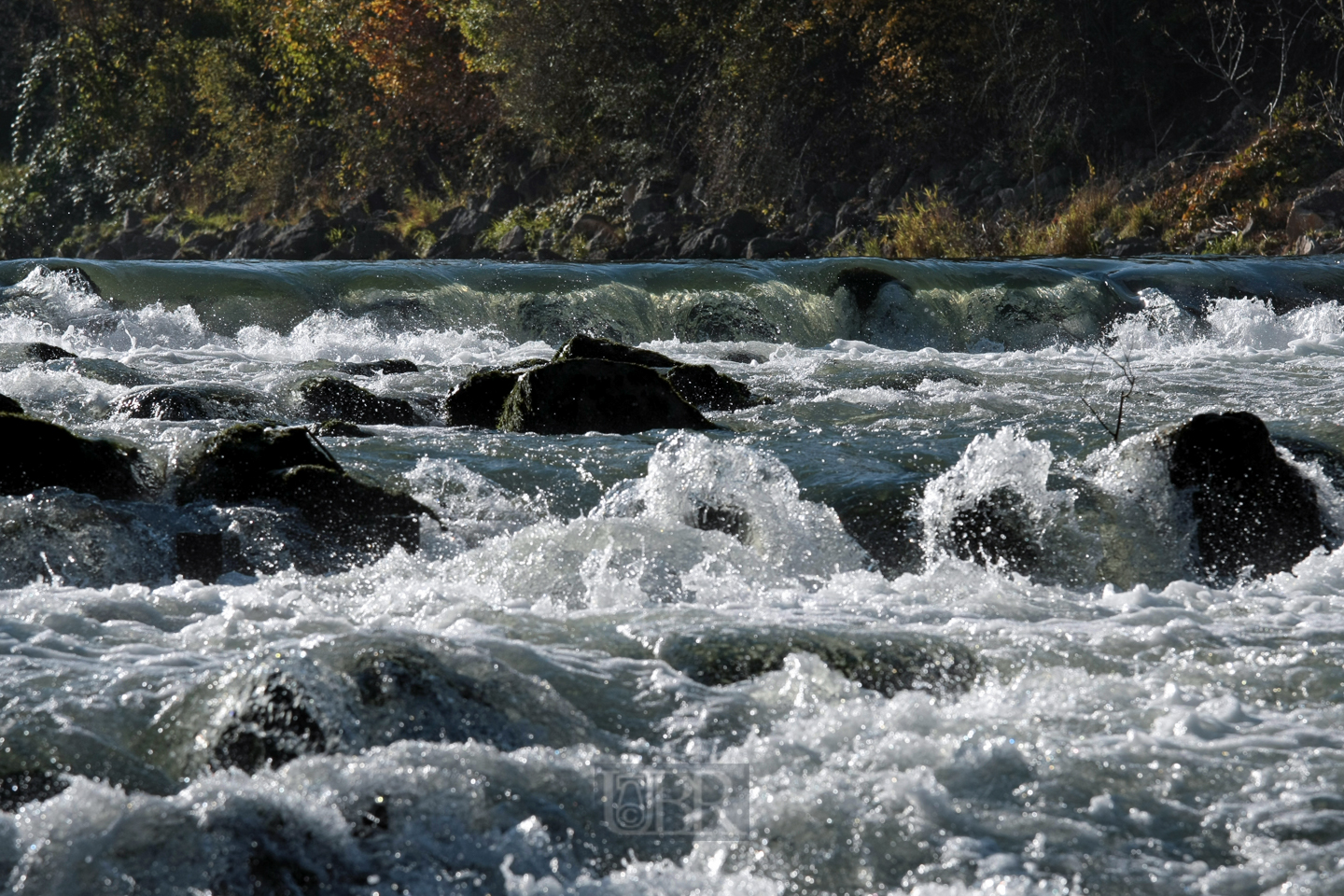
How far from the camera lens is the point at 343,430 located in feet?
22.7

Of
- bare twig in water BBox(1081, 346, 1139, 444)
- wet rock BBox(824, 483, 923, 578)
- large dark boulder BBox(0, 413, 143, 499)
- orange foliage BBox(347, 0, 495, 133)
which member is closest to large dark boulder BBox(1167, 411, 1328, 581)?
bare twig in water BBox(1081, 346, 1139, 444)

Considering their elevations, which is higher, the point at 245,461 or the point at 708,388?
the point at 245,461

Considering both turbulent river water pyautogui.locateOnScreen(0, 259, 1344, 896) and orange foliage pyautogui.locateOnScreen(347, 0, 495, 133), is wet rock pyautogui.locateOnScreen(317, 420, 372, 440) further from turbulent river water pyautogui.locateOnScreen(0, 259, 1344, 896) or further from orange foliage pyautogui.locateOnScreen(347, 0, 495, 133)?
orange foliage pyautogui.locateOnScreen(347, 0, 495, 133)

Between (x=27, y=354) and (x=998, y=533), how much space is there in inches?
269

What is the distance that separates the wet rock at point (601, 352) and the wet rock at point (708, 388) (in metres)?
0.32

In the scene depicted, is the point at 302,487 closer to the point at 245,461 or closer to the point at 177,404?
the point at 245,461

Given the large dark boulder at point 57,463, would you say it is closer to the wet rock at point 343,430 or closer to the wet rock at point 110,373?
the wet rock at point 343,430

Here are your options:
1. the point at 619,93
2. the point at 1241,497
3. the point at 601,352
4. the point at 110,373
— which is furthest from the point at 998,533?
the point at 619,93

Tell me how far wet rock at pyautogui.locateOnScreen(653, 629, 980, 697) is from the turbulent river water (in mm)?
19

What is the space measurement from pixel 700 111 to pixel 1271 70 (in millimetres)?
9017

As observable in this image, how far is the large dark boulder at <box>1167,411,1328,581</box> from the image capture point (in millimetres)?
5176

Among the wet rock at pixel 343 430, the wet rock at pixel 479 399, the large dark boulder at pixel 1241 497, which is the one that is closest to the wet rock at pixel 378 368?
the wet rock at pixel 479 399

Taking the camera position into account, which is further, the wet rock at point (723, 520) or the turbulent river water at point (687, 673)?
the wet rock at point (723, 520)

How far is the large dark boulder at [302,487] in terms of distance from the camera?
5.20m
